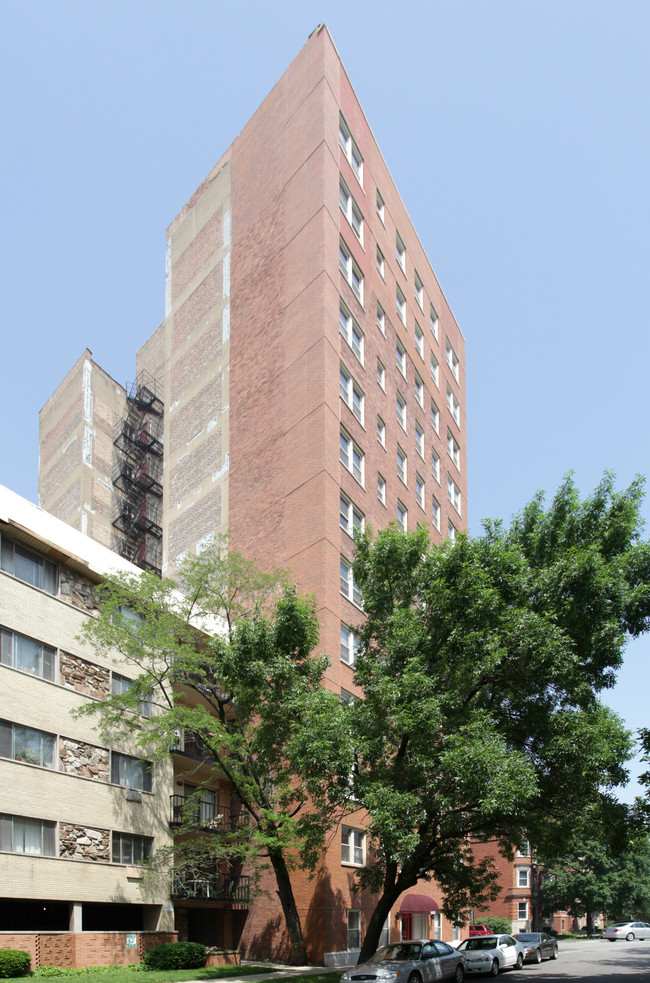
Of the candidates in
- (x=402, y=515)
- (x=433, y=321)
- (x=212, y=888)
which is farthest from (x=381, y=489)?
(x=212, y=888)

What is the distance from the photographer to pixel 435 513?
52781 millimetres

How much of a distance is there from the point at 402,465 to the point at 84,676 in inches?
932

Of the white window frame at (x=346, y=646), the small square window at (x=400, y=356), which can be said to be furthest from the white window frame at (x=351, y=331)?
the white window frame at (x=346, y=646)

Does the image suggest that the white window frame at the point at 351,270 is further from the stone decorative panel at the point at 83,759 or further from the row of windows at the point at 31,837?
the row of windows at the point at 31,837

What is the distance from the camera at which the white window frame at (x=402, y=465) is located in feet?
154

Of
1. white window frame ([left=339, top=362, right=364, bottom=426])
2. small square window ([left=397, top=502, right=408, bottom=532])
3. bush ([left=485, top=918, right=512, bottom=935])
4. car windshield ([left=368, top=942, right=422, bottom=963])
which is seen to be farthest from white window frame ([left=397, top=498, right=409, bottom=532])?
bush ([left=485, top=918, right=512, bottom=935])

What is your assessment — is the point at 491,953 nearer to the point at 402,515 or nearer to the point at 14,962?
the point at 14,962

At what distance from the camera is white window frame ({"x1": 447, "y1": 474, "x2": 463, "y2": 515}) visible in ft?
186

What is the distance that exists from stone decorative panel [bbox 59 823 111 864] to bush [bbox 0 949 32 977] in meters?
3.49

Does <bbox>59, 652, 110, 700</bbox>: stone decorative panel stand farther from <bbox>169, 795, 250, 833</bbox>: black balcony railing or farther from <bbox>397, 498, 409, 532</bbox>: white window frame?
<bbox>397, 498, 409, 532</bbox>: white window frame

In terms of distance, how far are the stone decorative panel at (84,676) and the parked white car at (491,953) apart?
14347mm

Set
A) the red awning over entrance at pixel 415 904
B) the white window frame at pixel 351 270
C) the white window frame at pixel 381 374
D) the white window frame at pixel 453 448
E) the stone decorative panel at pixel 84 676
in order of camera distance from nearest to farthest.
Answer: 1. the stone decorative panel at pixel 84 676
2. the red awning over entrance at pixel 415 904
3. the white window frame at pixel 351 270
4. the white window frame at pixel 381 374
5. the white window frame at pixel 453 448

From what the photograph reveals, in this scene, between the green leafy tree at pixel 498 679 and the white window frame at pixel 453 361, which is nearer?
the green leafy tree at pixel 498 679

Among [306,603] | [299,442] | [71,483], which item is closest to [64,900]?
[306,603]
